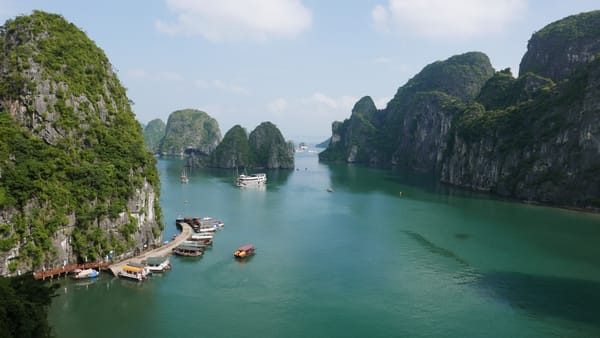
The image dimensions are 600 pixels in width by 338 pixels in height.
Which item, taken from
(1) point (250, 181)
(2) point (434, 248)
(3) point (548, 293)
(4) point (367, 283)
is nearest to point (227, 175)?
(1) point (250, 181)

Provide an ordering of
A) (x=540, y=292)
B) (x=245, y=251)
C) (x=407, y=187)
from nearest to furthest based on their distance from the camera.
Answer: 1. (x=540, y=292)
2. (x=245, y=251)
3. (x=407, y=187)

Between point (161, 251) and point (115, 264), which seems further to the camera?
point (161, 251)

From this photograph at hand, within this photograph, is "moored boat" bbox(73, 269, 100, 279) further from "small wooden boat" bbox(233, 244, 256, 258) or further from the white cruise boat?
the white cruise boat

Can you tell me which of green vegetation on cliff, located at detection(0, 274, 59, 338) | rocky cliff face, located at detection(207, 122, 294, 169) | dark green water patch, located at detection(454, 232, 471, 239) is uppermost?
rocky cliff face, located at detection(207, 122, 294, 169)

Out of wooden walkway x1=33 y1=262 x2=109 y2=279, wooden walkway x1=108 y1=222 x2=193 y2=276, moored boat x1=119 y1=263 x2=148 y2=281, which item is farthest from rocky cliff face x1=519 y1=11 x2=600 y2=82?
wooden walkway x1=33 y1=262 x2=109 y2=279

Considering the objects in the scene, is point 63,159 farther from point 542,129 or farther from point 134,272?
point 542,129

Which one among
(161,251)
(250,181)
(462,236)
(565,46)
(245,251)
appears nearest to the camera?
(161,251)

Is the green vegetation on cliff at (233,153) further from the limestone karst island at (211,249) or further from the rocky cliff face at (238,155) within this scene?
the limestone karst island at (211,249)
